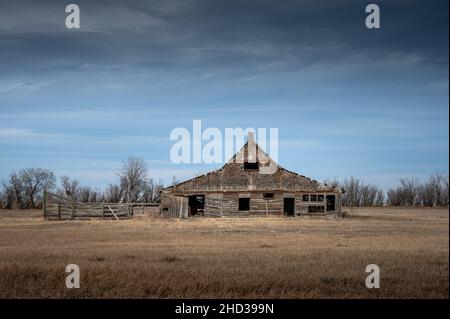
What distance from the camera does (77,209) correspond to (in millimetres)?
41219

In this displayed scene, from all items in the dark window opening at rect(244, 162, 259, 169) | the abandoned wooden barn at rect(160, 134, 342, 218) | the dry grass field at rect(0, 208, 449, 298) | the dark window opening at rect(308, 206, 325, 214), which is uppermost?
the dark window opening at rect(244, 162, 259, 169)

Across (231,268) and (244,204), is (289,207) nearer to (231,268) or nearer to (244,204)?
(244,204)

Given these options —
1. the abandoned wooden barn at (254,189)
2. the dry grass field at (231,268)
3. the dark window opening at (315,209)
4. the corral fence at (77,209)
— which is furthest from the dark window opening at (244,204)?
the dry grass field at (231,268)

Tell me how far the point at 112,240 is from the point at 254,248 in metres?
6.90

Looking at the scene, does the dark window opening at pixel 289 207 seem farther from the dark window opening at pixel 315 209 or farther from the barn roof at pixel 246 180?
the barn roof at pixel 246 180

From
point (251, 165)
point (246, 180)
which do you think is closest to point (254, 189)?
point (246, 180)

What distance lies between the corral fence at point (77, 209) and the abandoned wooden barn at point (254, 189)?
356 cm

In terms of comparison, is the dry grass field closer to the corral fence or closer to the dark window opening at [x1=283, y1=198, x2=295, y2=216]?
the corral fence

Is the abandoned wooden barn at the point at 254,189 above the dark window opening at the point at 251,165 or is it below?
below

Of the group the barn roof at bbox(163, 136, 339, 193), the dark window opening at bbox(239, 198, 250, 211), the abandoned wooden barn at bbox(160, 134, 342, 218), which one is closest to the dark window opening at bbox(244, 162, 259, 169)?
the abandoned wooden barn at bbox(160, 134, 342, 218)

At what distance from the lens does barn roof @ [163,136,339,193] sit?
4378 centimetres

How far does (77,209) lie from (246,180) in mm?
13016

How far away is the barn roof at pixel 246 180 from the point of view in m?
43.8
